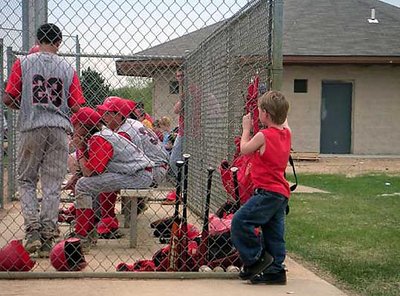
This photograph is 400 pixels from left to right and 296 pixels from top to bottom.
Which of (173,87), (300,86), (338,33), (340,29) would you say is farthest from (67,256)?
(340,29)

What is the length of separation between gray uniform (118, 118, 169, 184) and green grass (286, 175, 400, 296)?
1665 mm

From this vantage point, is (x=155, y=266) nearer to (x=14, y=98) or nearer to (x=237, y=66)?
(x=14, y=98)

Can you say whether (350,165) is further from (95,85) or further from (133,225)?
(133,225)

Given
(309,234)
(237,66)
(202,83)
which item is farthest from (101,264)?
(202,83)

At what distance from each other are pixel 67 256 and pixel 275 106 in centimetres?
199

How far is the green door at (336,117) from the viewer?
25.3 metres

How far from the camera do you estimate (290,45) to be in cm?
2539

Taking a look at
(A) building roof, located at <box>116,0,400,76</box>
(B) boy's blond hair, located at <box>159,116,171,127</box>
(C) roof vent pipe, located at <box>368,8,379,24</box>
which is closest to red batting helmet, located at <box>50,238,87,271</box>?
(B) boy's blond hair, located at <box>159,116,171,127</box>

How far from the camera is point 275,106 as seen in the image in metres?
5.36

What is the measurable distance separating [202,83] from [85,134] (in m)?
2.35

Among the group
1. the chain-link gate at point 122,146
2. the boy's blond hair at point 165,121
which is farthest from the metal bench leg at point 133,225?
the boy's blond hair at point 165,121

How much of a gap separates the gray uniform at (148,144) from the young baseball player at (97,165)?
478mm

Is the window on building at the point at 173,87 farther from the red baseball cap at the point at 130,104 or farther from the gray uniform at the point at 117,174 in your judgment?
the gray uniform at the point at 117,174

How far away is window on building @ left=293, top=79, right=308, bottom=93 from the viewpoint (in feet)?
82.5
